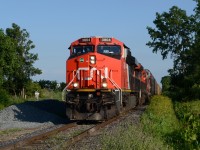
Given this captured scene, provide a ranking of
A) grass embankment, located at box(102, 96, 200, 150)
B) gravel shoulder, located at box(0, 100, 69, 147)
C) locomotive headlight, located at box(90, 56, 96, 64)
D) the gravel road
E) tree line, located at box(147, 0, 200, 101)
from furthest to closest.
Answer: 1. tree line, located at box(147, 0, 200, 101)
2. locomotive headlight, located at box(90, 56, 96, 64)
3. the gravel road
4. gravel shoulder, located at box(0, 100, 69, 147)
5. grass embankment, located at box(102, 96, 200, 150)

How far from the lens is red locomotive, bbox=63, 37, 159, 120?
1955 cm

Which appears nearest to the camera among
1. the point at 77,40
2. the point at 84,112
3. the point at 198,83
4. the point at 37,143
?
the point at 37,143

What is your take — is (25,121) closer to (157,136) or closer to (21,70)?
(157,136)

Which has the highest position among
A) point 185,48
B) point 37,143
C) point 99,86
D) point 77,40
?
point 185,48

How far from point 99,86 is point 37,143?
294 inches

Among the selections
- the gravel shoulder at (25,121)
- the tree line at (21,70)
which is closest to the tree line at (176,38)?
the tree line at (21,70)

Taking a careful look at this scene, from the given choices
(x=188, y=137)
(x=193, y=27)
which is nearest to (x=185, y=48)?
(x=193, y=27)

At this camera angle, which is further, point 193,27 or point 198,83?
point 193,27

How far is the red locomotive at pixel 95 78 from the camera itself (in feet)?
64.1

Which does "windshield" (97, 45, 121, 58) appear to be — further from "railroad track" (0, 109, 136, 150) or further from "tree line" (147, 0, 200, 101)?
"tree line" (147, 0, 200, 101)

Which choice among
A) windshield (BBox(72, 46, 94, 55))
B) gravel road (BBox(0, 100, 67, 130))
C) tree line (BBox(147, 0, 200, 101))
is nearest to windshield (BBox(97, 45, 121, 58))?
windshield (BBox(72, 46, 94, 55))

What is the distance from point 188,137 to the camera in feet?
40.5

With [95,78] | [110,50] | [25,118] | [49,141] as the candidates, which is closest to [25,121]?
[25,118]

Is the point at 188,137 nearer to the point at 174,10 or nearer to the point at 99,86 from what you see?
the point at 99,86
